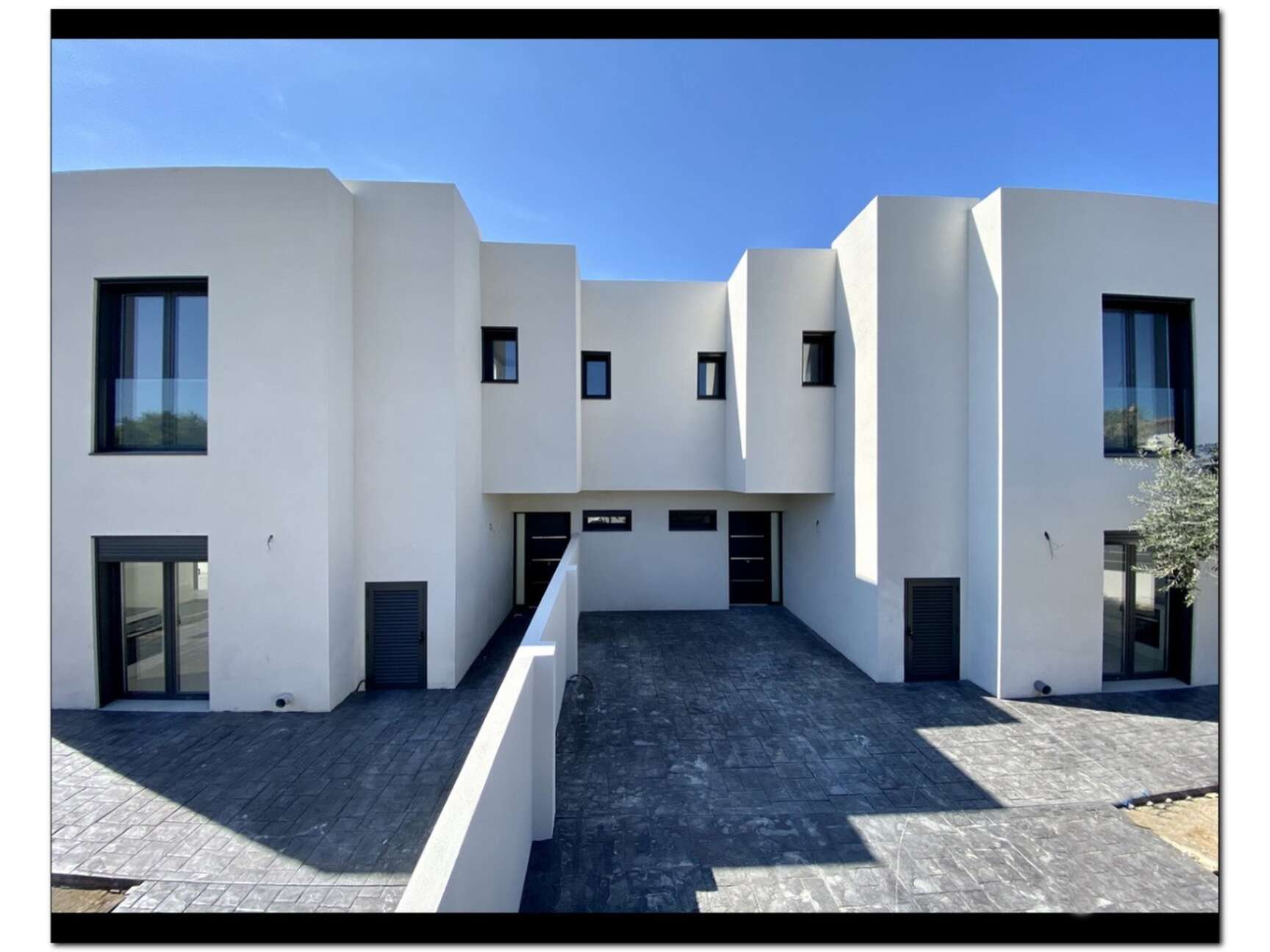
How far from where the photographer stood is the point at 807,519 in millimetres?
8086

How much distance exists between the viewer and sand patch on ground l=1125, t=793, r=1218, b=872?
313 cm

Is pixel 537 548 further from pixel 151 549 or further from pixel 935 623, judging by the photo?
pixel 935 623

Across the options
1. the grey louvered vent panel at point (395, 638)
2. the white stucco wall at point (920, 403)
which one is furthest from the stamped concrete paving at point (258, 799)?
the white stucco wall at point (920, 403)

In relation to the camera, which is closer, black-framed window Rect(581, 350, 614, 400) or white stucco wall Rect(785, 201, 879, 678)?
white stucco wall Rect(785, 201, 879, 678)

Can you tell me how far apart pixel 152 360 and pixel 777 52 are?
672cm

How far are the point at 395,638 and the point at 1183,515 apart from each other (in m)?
8.65

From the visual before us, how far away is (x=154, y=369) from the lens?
5012mm

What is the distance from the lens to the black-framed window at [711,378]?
851 cm

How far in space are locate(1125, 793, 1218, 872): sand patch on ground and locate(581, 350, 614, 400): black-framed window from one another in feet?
25.7

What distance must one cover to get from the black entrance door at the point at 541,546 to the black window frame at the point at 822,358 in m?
5.13

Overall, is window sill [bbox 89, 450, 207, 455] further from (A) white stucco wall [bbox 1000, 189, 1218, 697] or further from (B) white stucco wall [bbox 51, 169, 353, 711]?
(A) white stucco wall [bbox 1000, 189, 1218, 697]

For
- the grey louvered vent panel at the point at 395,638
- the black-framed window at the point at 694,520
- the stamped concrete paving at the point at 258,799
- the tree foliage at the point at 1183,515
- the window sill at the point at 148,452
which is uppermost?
the window sill at the point at 148,452

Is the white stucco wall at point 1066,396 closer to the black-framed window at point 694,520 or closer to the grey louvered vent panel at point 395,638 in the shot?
the black-framed window at point 694,520

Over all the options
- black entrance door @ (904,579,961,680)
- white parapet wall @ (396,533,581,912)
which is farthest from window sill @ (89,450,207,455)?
black entrance door @ (904,579,961,680)
